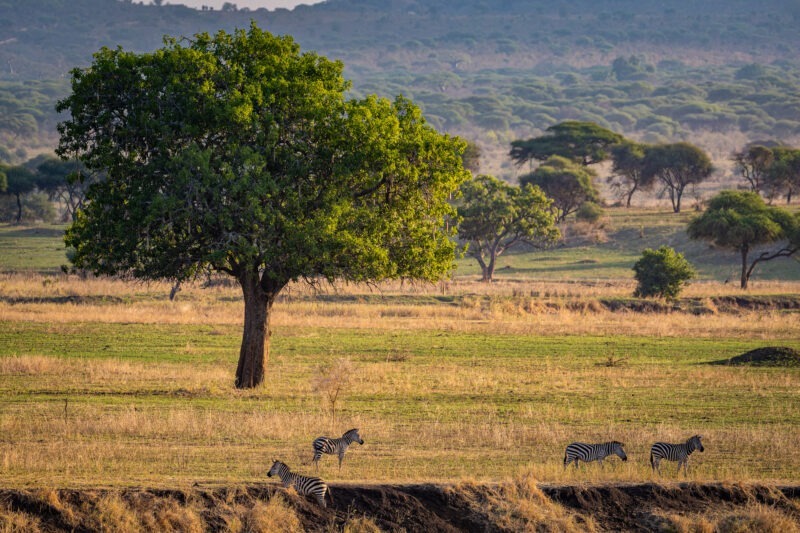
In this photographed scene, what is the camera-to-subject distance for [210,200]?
95.2 feet

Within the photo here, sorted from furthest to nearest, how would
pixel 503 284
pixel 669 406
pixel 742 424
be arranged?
pixel 503 284 < pixel 669 406 < pixel 742 424

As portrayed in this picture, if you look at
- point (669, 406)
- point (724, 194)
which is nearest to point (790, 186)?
point (724, 194)

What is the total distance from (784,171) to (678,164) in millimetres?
12821

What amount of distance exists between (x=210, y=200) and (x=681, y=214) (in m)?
87.1

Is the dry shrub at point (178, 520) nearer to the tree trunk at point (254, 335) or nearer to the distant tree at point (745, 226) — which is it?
the tree trunk at point (254, 335)

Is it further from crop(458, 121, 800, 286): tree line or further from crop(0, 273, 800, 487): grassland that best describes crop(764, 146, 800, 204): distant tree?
crop(0, 273, 800, 487): grassland

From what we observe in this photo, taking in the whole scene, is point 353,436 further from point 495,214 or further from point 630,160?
point 630,160

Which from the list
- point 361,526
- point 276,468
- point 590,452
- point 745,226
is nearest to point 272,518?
point 276,468

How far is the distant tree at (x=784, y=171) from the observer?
349 feet

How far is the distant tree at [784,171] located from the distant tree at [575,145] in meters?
18.0

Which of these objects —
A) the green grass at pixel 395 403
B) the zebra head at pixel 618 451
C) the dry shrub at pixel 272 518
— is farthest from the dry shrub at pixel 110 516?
the zebra head at pixel 618 451

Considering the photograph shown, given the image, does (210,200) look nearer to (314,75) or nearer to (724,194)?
(314,75)

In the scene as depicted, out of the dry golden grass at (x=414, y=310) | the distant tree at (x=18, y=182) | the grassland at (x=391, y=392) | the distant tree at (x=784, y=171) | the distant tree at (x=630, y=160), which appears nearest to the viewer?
the grassland at (x=391, y=392)

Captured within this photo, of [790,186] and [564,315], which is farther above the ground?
[790,186]
